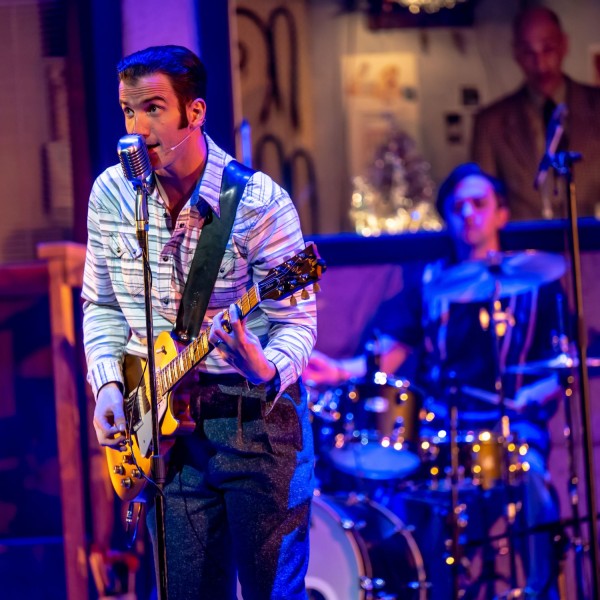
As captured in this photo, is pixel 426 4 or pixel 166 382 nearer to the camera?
pixel 166 382

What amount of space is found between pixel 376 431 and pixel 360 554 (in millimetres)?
560

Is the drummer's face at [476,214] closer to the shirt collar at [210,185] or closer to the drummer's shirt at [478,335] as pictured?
the drummer's shirt at [478,335]

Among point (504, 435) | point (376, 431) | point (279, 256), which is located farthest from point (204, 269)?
point (504, 435)

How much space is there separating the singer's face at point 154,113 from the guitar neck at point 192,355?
459 millimetres

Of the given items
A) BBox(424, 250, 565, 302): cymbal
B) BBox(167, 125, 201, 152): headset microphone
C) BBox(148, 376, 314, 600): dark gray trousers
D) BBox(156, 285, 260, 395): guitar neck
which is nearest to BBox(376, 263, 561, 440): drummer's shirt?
BBox(424, 250, 565, 302): cymbal

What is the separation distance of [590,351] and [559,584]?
1.41 m

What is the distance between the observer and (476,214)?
5.56 metres

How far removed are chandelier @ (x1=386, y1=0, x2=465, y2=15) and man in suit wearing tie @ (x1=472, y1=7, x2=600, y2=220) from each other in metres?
0.45

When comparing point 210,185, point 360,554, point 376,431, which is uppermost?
point 210,185

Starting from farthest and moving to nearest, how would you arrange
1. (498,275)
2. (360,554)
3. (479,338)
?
(479,338)
(498,275)
(360,554)

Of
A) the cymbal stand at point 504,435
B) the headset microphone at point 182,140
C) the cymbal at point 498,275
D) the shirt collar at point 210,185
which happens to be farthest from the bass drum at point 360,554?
the headset microphone at point 182,140

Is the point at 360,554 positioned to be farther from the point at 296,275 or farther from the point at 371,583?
the point at 296,275

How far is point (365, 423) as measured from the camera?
15.7 feet

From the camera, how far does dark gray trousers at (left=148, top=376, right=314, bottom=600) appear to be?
2730mm
